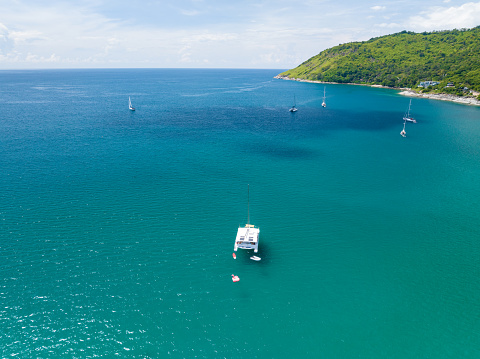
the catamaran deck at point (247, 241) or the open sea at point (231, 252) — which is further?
the catamaran deck at point (247, 241)

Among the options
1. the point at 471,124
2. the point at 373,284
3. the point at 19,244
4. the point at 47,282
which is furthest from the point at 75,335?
the point at 471,124

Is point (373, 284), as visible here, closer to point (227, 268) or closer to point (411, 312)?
point (411, 312)

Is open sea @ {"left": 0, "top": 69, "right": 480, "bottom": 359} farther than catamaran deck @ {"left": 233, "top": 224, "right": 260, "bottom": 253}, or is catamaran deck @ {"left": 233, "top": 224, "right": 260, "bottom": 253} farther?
catamaran deck @ {"left": 233, "top": 224, "right": 260, "bottom": 253}

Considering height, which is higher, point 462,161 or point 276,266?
point 462,161

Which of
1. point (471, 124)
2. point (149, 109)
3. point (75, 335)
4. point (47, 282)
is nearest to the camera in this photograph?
point (75, 335)

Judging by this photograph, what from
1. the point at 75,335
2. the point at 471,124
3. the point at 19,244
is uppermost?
the point at 471,124

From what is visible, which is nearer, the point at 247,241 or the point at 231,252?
the point at 247,241

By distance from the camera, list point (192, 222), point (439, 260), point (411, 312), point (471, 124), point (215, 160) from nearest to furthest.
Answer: point (411, 312)
point (439, 260)
point (192, 222)
point (215, 160)
point (471, 124)

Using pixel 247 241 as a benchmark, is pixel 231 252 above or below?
below
